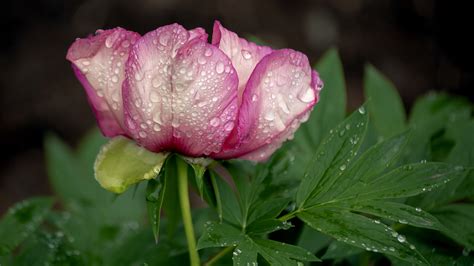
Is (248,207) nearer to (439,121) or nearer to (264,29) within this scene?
(439,121)

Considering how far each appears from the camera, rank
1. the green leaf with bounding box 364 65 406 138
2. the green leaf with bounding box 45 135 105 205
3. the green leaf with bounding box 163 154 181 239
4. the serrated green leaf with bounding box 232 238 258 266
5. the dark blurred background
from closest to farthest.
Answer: the serrated green leaf with bounding box 232 238 258 266
the green leaf with bounding box 163 154 181 239
the green leaf with bounding box 364 65 406 138
the green leaf with bounding box 45 135 105 205
the dark blurred background

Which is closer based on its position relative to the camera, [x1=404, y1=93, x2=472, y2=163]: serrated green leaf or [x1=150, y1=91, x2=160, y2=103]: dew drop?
[x1=150, y1=91, x2=160, y2=103]: dew drop

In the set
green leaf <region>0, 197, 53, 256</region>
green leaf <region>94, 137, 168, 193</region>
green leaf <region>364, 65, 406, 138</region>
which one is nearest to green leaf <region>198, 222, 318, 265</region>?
green leaf <region>94, 137, 168, 193</region>

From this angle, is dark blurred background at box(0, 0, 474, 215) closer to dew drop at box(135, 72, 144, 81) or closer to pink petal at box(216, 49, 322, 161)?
pink petal at box(216, 49, 322, 161)

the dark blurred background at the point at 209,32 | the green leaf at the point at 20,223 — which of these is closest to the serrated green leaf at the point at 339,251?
the green leaf at the point at 20,223

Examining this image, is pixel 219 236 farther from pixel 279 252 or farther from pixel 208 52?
pixel 208 52
